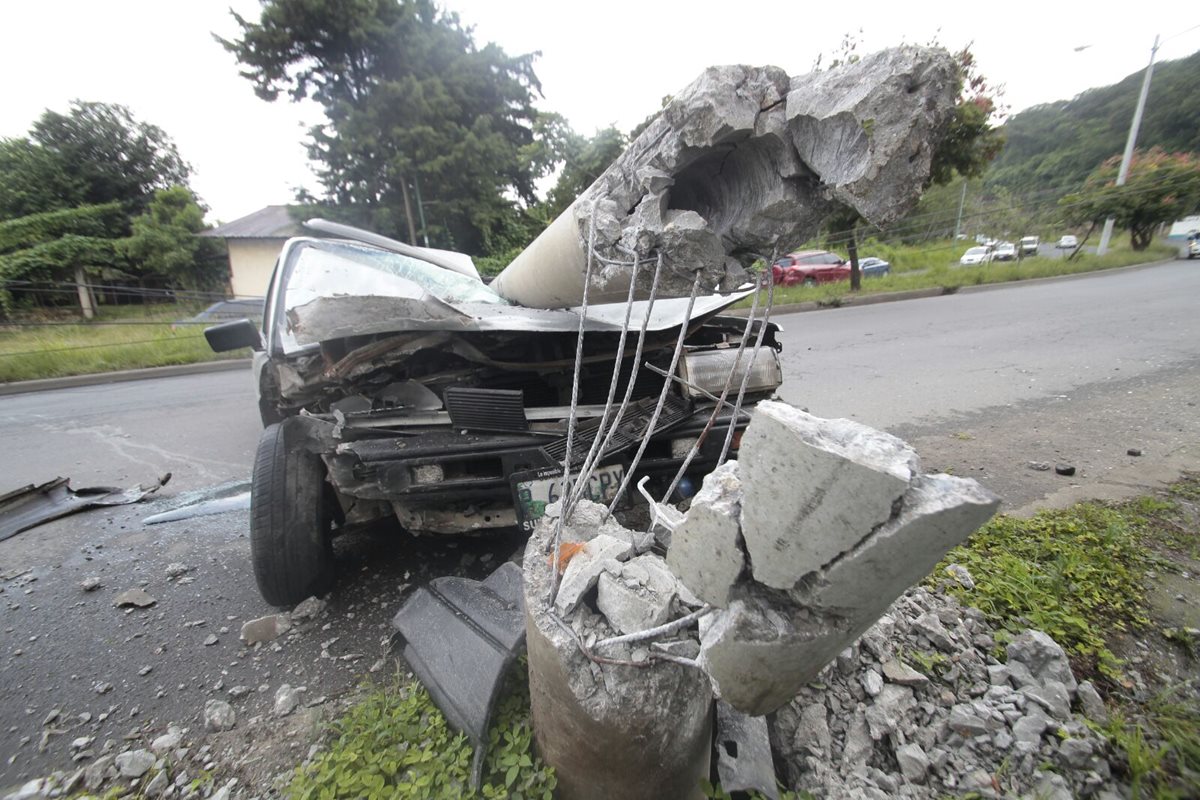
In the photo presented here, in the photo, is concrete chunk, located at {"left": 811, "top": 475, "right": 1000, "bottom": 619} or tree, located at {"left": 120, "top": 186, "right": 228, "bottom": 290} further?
tree, located at {"left": 120, "top": 186, "right": 228, "bottom": 290}

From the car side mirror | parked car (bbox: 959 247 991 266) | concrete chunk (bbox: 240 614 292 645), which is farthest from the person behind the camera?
parked car (bbox: 959 247 991 266)

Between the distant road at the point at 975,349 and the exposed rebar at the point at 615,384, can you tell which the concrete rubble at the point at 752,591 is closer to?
the exposed rebar at the point at 615,384

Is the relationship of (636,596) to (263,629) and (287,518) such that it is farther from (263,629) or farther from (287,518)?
(263,629)

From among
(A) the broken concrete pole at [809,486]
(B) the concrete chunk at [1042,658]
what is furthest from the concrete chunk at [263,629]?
(B) the concrete chunk at [1042,658]

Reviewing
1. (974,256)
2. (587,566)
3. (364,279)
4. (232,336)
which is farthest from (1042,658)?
(974,256)

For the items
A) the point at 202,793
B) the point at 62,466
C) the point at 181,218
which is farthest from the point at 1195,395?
the point at 181,218

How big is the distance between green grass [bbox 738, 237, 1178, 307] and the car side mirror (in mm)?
7366

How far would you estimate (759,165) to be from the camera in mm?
1182

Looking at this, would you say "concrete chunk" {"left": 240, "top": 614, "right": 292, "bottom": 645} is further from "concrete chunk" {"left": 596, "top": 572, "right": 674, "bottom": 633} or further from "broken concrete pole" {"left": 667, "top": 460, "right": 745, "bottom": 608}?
"broken concrete pole" {"left": 667, "top": 460, "right": 745, "bottom": 608}

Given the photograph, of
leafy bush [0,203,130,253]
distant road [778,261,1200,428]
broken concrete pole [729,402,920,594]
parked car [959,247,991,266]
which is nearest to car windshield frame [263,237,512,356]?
broken concrete pole [729,402,920,594]

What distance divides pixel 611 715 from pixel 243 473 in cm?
408

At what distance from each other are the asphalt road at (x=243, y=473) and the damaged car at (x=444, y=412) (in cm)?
37

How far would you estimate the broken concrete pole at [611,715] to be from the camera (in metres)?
1.10

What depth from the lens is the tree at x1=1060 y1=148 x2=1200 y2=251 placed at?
15.4m
